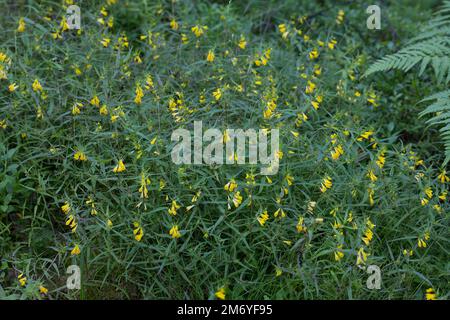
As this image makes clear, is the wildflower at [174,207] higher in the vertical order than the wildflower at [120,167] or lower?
lower

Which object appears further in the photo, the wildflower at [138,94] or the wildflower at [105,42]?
the wildflower at [105,42]

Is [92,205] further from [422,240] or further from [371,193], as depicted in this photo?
[422,240]

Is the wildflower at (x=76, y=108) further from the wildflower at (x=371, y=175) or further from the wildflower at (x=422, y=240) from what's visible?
the wildflower at (x=422, y=240)

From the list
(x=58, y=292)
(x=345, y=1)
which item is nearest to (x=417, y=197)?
(x=58, y=292)

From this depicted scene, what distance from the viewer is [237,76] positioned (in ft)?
13.1

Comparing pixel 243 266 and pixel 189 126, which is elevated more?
pixel 189 126

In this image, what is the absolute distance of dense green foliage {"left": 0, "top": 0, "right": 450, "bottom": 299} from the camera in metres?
3.16

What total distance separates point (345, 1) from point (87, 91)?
2700mm

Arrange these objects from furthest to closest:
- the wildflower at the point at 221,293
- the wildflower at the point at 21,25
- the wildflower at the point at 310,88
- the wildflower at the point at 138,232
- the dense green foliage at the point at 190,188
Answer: the wildflower at the point at 21,25 → the wildflower at the point at 310,88 → the dense green foliage at the point at 190,188 → the wildflower at the point at 138,232 → the wildflower at the point at 221,293

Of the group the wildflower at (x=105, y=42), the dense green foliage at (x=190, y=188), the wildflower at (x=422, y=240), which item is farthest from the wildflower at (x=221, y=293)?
the wildflower at (x=105, y=42)

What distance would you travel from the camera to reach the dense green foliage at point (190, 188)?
124 inches

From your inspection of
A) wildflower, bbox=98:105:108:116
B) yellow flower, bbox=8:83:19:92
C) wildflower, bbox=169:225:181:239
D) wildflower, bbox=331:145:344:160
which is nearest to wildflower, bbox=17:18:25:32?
yellow flower, bbox=8:83:19:92

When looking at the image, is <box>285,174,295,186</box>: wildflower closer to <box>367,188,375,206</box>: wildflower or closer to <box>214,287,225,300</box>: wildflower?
<box>367,188,375,206</box>: wildflower

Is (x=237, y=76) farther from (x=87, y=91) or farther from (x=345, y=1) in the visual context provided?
(x=345, y=1)
